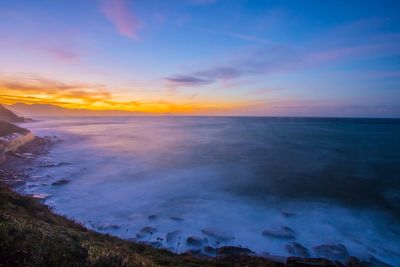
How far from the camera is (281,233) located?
461 inches

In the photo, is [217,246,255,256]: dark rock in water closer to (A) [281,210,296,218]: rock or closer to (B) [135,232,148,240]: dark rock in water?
(B) [135,232,148,240]: dark rock in water

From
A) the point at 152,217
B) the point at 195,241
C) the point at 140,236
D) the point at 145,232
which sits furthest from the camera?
the point at 152,217

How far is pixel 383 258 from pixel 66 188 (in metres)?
18.5

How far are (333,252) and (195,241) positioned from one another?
5.74 metres

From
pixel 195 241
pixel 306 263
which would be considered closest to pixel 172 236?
pixel 195 241

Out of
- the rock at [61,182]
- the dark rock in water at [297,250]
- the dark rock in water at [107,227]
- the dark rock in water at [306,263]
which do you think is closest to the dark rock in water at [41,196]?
the rock at [61,182]

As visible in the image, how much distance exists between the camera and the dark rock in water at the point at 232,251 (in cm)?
961

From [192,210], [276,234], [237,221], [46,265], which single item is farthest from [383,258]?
[46,265]

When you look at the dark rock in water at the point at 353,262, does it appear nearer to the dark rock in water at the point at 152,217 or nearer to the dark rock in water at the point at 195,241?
the dark rock in water at the point at 195,241

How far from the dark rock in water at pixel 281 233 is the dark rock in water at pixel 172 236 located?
4071 mm

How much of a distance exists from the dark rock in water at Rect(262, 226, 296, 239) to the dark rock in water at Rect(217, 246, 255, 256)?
2063mm

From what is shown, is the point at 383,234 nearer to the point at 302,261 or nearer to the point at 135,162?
the point at 302,261

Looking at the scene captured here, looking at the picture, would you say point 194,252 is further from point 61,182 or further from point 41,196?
point 61,182

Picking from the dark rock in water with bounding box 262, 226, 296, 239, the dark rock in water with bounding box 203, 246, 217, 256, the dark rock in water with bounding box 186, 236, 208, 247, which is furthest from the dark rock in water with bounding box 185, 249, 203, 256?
the dark rock in water with bounding box 262, 226, 296, 239
